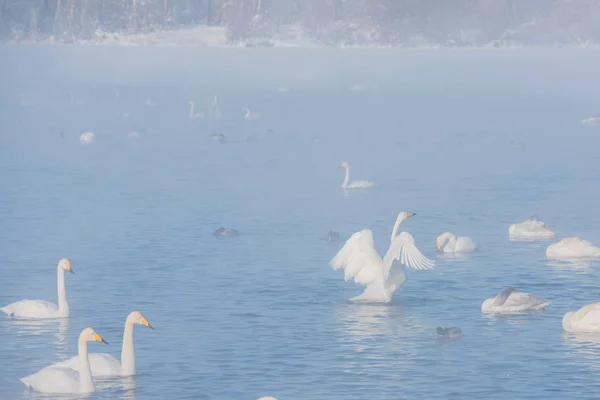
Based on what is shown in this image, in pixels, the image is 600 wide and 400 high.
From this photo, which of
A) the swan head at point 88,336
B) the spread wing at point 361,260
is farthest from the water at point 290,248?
the swan head at point 88,336

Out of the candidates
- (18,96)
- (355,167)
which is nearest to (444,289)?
(355,167)

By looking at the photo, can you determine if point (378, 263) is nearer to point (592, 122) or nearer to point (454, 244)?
point (454, 244)

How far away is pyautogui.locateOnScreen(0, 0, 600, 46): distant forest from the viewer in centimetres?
15912

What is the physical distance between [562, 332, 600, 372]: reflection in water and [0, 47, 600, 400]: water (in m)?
0.05

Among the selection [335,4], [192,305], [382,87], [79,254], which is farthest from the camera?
[335,4]

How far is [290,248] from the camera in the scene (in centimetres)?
2959

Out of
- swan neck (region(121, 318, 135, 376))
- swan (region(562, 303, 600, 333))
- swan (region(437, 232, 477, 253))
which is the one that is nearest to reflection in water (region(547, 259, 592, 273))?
swan (region(437, 232, 477, 253))

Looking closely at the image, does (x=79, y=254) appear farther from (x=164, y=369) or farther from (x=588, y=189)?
(x=588, y=189)

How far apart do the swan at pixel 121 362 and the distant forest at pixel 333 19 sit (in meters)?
139

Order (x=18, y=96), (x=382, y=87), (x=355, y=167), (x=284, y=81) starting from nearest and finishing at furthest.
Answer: (x=355, y=167) → (x=18, y=96) → (x=382, y=87) → (x=284, y=81)

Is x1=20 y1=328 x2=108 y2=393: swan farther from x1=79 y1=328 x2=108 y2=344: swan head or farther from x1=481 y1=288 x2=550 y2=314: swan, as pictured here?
x1=481 y1=288 x2=550 y2=314: swan

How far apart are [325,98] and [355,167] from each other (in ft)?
171

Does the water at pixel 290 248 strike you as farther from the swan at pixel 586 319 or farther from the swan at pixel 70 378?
the swan at pixel 70 378

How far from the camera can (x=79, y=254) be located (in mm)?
29125
